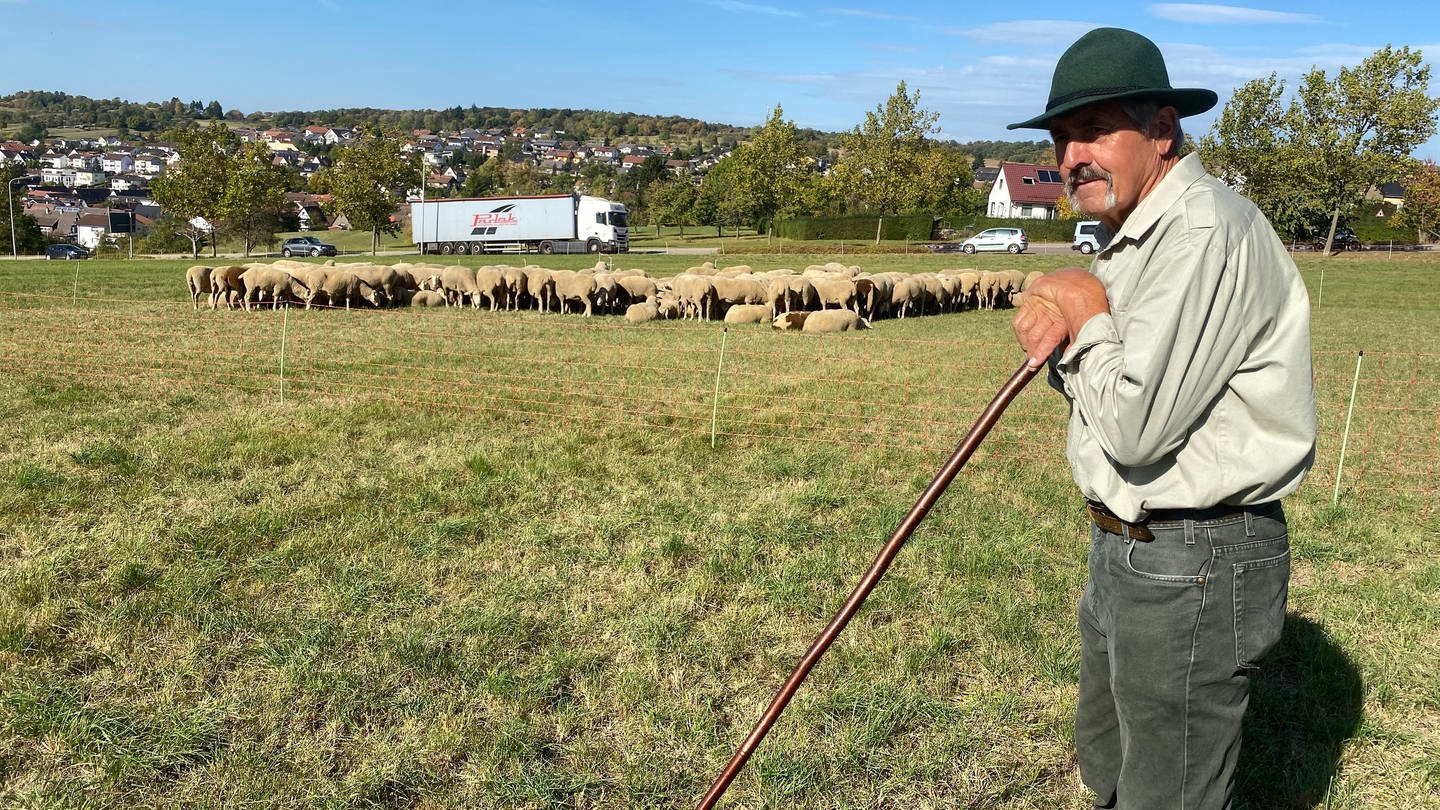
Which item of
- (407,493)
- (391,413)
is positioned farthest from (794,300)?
(407,493)

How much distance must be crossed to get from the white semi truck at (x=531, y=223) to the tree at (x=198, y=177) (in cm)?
1101

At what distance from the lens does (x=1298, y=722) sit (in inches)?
161

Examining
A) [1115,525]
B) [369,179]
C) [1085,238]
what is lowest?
[1115,525]

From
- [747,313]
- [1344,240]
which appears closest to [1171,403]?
[747,313]

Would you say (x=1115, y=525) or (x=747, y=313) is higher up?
(x=1115, y=525)

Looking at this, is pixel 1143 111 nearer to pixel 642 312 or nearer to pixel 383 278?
pixel 642 312

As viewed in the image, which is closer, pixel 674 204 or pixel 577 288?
pixel 577 288

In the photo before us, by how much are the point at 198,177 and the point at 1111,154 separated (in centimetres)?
5895

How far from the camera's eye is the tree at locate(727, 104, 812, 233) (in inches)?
2183

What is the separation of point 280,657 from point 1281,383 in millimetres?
4143

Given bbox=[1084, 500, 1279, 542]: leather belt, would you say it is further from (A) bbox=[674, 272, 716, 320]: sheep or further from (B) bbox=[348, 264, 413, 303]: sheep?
(B) bbox=[348, 264, 413, 303]: sheep

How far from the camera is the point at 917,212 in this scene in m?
63.1

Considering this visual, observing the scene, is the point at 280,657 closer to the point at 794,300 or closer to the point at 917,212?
the point at 794,300

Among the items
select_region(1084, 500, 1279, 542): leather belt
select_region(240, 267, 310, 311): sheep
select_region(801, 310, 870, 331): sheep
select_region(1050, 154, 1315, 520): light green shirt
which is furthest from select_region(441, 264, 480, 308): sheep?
select_region(1050, 154, 1315, 520): light green shirt
